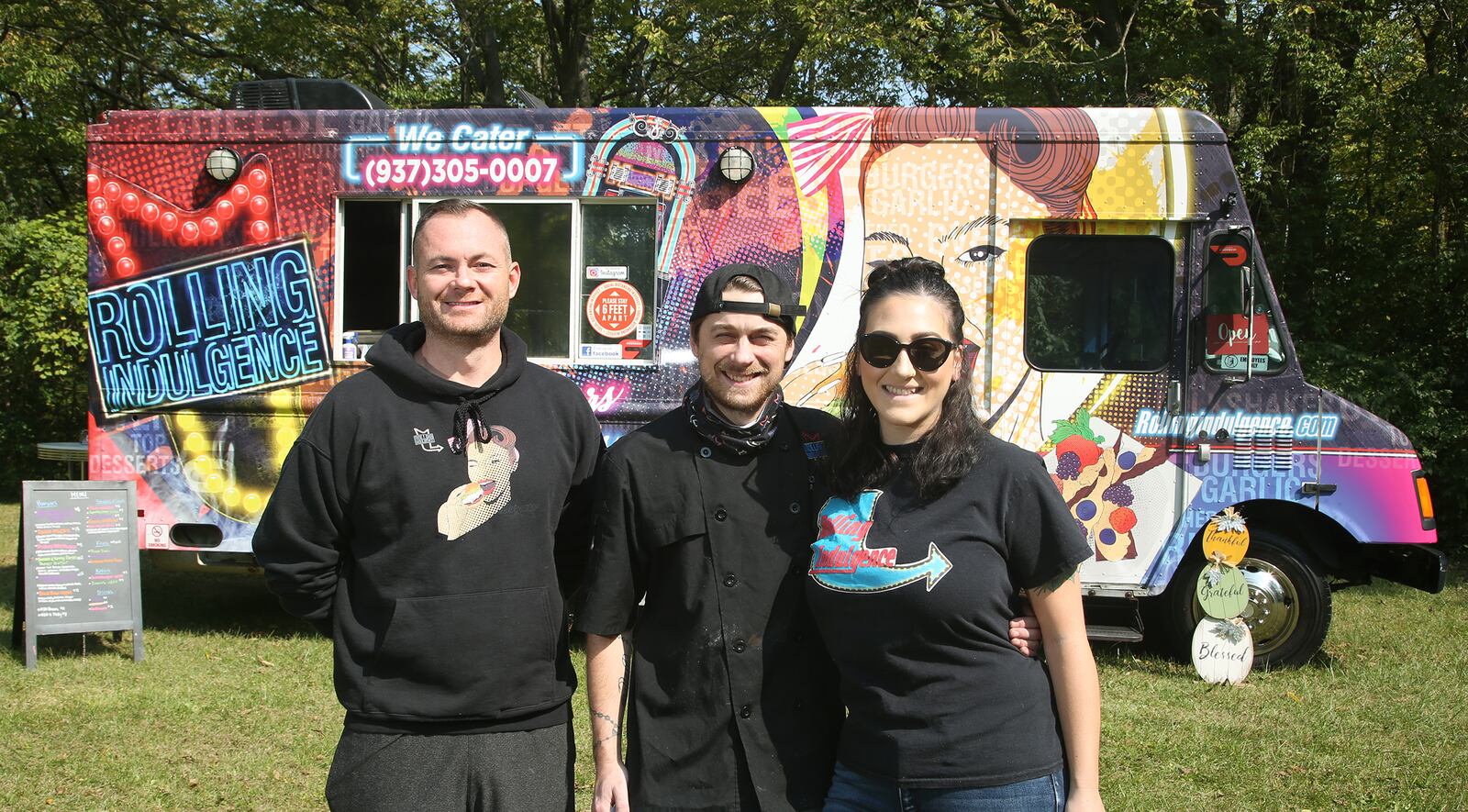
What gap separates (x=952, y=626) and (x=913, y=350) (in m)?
0.56

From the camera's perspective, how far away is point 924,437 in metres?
2.39

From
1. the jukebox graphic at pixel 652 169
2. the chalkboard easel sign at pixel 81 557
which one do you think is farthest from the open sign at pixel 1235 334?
the chalkboard easel sign at pixel 81 557

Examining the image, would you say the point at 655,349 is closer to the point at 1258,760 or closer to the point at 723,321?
the point at 1258,760

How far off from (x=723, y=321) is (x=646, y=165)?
14.3 ft

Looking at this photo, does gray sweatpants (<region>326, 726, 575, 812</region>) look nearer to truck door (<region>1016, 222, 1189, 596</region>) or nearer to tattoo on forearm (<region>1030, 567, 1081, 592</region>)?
Answer: tattoo on forearm (<region>1030, 567, 1081, 592</region>)

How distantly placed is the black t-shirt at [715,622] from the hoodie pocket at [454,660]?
17 cm

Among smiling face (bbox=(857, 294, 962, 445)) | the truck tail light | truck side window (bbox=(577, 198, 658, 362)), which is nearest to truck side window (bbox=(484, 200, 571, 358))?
truck side window (bbox=(577, 198, 658, 362))

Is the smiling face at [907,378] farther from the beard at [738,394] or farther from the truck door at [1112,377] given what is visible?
the truck door at [1112,377]

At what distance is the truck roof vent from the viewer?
275 inches

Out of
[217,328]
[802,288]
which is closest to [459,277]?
[802,288]

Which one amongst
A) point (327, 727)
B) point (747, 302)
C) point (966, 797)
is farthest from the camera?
point (327, 727)

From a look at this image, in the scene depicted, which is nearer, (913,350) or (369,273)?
(913,350)

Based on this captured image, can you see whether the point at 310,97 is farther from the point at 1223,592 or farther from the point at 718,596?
the point at 1223,592

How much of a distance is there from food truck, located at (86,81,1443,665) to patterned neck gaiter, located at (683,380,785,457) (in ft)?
12.2
